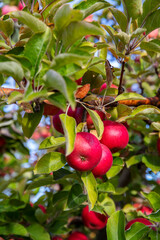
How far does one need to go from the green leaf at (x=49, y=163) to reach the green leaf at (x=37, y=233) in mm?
474

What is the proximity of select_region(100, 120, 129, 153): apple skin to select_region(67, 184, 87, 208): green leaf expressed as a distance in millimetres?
209

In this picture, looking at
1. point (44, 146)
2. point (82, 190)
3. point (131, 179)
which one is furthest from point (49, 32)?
point (131, 179)

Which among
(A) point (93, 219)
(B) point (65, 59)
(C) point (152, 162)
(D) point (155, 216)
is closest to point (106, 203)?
(D) point (155, 216)

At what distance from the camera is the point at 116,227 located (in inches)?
36.9

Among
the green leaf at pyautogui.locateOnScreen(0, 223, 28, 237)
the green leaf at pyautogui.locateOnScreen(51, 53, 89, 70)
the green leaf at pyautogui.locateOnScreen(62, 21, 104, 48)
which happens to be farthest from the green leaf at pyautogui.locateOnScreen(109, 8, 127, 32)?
the green leaf at pyautogui.locateOnScreen(0, 223, 28, 237)

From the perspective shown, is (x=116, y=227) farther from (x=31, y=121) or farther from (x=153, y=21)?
(x=153, y=21)

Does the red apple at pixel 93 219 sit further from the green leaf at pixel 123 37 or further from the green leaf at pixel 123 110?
the green leaf at pixel 123 37

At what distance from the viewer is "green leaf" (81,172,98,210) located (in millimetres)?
856

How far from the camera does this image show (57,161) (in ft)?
2.95

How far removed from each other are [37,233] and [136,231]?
1.60 feet

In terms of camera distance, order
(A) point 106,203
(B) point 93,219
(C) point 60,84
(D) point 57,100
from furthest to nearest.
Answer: (B) point 93,219 < (A) point 106,203 < (D) point 57,100 < (C) point 60,84

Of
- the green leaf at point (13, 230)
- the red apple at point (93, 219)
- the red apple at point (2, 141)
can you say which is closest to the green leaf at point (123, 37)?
the green leaf at point (13, 230)

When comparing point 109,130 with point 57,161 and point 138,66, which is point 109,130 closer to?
point 57,161

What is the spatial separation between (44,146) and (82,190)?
303mm
